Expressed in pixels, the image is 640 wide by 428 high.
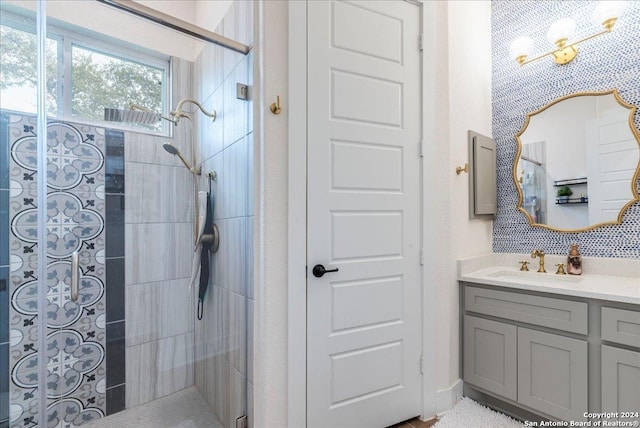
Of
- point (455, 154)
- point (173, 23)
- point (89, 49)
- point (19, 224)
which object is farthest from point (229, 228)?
point (455, 154)

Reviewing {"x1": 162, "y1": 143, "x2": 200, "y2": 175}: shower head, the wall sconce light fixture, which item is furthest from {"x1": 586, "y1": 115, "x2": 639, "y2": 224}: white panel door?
{"x1": 162, "y1": 143, "x2": 200, "y2": 175}: shower head

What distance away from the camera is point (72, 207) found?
1547 millimetres

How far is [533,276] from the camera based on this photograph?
6.99 feet

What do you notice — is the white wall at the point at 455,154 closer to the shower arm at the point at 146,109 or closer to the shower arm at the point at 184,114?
the shower arm at the point at 184,114

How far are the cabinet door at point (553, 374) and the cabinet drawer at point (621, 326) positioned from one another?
131mm

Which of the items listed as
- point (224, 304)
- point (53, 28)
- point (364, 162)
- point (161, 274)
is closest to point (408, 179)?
point (364, 162)

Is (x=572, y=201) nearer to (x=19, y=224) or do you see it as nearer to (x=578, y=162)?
(x=578, y=162)

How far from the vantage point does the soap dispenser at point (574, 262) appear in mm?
2041

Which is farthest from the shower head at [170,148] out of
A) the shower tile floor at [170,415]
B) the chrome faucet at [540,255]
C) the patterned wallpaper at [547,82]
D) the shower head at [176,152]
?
the chrome faucet at [540,255]

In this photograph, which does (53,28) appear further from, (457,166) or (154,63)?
(457,166)

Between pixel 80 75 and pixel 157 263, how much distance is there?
1.03 m

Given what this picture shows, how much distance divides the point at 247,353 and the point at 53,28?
1787mm

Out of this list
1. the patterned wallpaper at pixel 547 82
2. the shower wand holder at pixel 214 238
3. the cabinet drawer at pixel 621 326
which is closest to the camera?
the cabinet drawer at pixel 621 326

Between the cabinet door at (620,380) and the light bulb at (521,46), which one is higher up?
the light bulb at (521,46)
